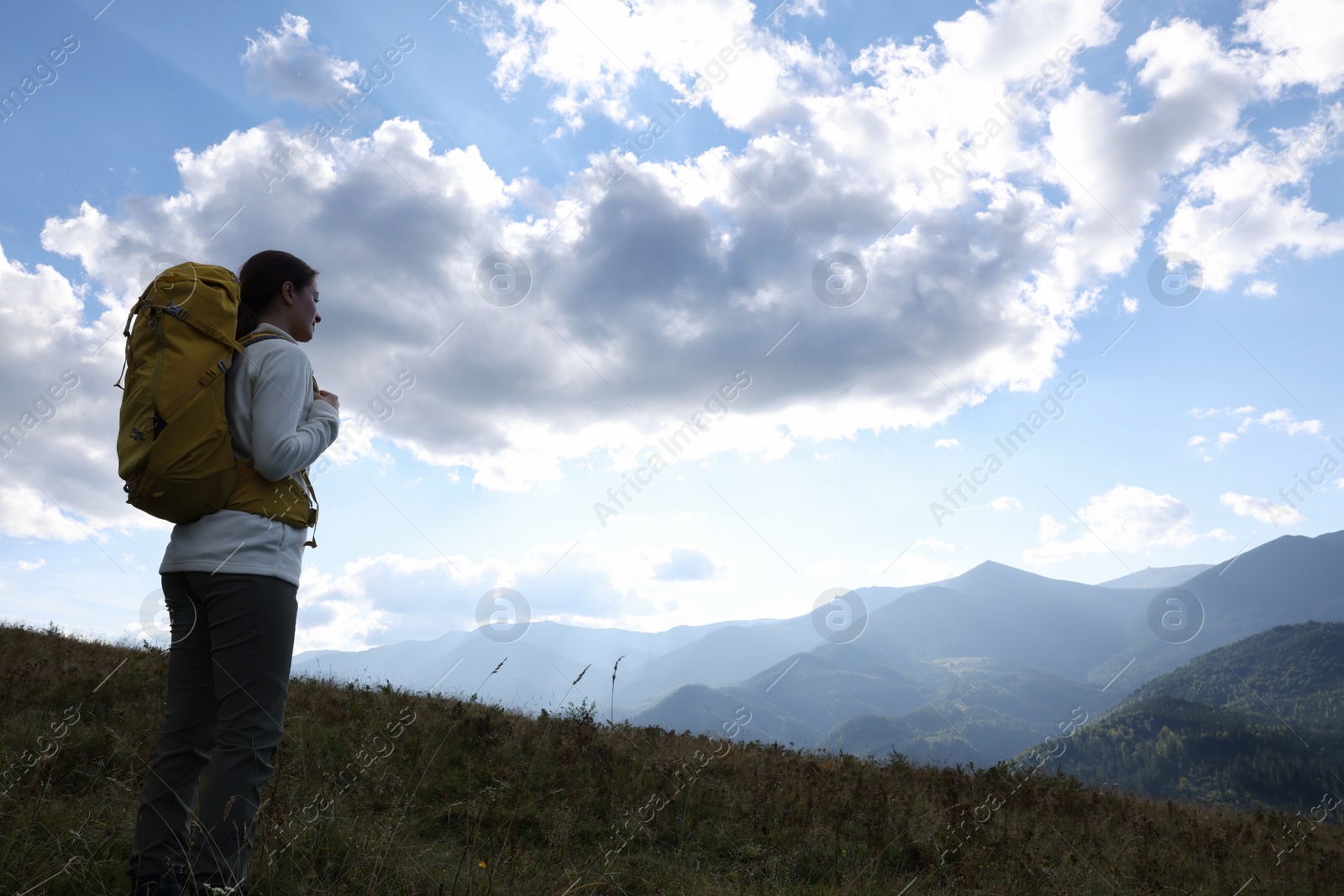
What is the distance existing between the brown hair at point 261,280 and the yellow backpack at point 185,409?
0.23 metres

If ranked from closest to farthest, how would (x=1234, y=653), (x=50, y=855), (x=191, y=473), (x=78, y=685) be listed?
(x=191, y=473), (x=50, y=855), (x=78, y=685), (x=1234, y=653)

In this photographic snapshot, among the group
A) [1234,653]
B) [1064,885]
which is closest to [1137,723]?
[1064,885]

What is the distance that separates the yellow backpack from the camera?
97.7 inches

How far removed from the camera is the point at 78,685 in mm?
6824

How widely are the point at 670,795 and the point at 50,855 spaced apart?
437 centimetres

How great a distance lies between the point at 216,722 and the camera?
2.77 meters

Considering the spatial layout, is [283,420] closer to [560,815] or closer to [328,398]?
[328,398]

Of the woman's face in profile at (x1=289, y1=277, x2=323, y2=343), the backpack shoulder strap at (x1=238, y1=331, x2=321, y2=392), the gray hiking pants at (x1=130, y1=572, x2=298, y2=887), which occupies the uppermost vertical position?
the woman's face in profile at (x1=289, y1=277, x2=323, y2=343)

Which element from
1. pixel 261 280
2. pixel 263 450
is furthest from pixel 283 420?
pixel 261 280

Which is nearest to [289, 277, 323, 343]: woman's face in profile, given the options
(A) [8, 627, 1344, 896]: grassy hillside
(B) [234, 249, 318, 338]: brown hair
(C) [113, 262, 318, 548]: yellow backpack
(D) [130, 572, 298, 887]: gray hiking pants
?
(B) [234, 249, 318, 338]: brown hair

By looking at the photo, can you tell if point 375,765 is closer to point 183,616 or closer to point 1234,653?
point 183,616

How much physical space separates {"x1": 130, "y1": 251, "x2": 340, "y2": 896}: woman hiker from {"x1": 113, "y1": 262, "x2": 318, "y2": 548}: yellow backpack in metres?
0.08

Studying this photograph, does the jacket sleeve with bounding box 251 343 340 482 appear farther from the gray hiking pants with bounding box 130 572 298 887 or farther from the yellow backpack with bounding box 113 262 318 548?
the gray hiking pants with bounding box 130 572 298 887

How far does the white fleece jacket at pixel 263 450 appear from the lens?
2582 mm
